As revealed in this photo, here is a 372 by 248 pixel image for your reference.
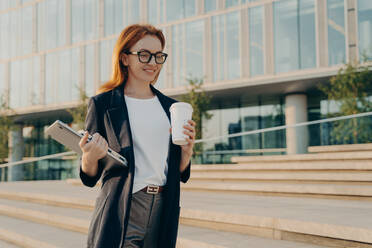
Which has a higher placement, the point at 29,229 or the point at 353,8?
the point at 353,8

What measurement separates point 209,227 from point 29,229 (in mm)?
2797

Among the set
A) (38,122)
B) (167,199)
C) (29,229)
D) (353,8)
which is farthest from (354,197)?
(38,122)

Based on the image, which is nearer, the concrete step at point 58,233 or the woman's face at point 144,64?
the woman's face at point 144,64

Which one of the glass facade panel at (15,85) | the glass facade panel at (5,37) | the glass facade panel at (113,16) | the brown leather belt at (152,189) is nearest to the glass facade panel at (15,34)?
the glass facade panel at (5,37)

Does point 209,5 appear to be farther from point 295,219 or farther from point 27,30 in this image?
point 295,219

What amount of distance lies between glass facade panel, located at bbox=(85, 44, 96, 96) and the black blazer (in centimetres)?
2347

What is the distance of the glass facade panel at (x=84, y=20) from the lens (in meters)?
25.1

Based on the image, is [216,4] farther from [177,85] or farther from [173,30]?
[177,85]

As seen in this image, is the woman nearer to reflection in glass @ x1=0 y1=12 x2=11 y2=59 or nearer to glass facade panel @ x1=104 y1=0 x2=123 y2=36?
glass facade panel @ x1=104 y1=0 x2=123 y2=36

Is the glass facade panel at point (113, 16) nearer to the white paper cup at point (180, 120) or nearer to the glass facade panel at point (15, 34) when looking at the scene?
the glass facade panel at point (15, 34)

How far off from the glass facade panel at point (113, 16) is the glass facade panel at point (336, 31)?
40.4 feet

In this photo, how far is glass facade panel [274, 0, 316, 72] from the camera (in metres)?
17.3

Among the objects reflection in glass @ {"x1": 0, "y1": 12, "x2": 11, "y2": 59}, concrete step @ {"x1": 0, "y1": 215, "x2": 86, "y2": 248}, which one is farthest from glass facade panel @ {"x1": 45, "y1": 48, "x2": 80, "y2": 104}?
concrete step @ {"x1": 0, "y1": 215, "x2": 86, "y2": 248}

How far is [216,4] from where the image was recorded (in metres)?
20.4
